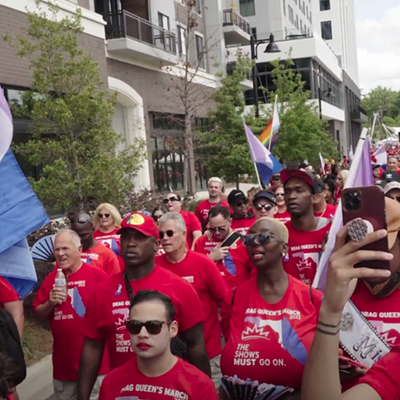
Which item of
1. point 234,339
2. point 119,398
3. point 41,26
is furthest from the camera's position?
point 41,26

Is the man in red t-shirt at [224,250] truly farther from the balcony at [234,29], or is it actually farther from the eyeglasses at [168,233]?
the balcony at [234,29]

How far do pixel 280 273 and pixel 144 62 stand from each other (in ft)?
67.6

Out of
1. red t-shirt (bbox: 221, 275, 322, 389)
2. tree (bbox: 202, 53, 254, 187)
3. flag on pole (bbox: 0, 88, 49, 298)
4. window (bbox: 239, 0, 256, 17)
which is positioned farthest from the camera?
window (bbox: 239, 0, 256, 17)

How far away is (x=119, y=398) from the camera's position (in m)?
3.45

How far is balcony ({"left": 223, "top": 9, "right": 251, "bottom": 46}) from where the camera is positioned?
3394cm

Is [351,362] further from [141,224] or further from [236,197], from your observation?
[236,197]

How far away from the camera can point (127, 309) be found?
13.8ft

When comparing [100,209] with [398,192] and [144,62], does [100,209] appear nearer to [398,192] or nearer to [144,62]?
[398,192]

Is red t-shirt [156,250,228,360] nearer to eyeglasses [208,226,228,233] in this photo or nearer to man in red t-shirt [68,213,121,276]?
man in red t-shirt [68,213,121,276]

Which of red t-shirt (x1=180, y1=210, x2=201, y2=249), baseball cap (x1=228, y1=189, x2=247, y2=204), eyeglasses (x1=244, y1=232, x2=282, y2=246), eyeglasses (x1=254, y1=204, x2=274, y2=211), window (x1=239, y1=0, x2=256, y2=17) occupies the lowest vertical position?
red t-shirt (x1=180, y1=210, x2=201, y2=249)

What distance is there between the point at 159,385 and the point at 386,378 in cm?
140

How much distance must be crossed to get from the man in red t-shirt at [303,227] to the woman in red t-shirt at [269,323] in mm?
1719

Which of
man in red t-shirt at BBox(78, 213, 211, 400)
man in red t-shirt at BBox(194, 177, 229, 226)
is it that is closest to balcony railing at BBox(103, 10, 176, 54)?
man in red t-shirt at BBox(194, 177, 229, 226)

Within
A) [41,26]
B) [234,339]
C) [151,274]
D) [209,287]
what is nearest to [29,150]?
[41,26]
